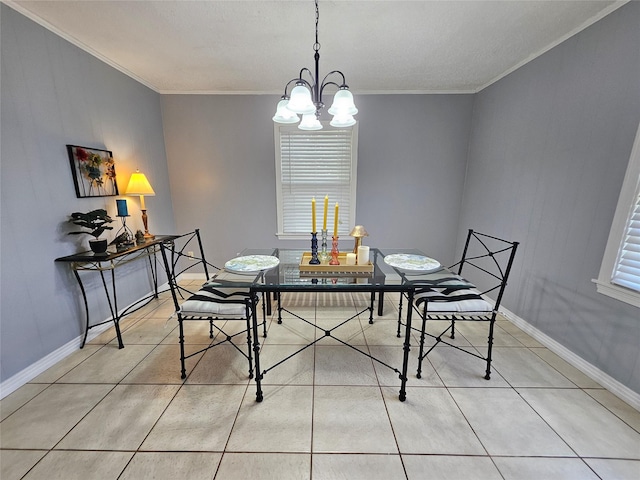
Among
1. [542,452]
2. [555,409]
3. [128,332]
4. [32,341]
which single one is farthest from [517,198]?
[32,341]

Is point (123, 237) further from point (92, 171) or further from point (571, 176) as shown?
point (571, 176)

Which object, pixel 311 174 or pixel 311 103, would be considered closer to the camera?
pixel 311 103

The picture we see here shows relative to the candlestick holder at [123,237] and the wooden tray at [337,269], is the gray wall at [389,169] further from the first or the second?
the wooden tray at [337,269]

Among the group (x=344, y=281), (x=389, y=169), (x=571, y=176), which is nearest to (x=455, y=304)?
(x=344, y=281)

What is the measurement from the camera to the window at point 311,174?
316cm

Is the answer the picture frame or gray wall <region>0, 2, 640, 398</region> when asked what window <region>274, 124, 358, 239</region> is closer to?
gray wall <region>0, 2, 640, 398</region>

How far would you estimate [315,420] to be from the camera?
1446 mm

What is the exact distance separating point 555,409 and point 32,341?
3.37 meters

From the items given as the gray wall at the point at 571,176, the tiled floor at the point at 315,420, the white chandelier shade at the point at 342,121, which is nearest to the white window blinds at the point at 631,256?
the gray wall at the point at 571,176

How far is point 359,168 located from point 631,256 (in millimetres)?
2388

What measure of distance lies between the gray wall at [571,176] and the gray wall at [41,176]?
12.4ft

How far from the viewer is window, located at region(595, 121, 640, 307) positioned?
1.52 metres

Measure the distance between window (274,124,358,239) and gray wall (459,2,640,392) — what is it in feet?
5.20

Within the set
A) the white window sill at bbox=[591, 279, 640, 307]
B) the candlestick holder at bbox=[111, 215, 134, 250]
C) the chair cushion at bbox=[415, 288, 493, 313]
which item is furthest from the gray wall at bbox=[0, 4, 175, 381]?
the white window sill at bbox=[591, 279, 640, 307]
